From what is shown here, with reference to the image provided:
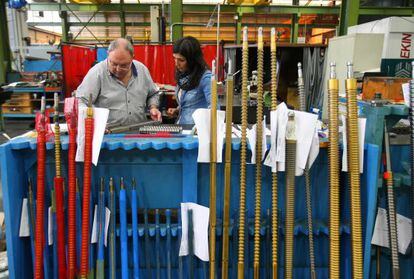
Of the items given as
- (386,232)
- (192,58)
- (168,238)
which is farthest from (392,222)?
(192,58)

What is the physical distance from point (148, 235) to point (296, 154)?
1.98 ft

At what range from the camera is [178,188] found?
1292 millimetres

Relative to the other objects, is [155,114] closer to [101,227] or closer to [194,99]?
[194,99]

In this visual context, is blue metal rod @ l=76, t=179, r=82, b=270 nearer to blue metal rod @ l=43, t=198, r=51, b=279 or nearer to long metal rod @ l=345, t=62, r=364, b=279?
blue metal rod @ l=43, t=198, r=51, b=279

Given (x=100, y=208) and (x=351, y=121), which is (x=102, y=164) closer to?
(x=100, y=208)

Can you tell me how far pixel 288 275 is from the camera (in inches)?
46.2

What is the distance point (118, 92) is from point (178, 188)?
31.7 inches

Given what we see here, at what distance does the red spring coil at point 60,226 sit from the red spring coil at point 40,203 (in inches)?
2.1

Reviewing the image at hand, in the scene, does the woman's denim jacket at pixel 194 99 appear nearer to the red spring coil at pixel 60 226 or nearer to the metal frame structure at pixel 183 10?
the red spring coil at pixel 60 226

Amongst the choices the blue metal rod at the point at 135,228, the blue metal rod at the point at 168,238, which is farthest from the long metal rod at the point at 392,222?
the blue metal rod at the point at 135,228

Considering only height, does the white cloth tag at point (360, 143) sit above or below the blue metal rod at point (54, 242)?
above

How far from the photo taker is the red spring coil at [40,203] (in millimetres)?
1125

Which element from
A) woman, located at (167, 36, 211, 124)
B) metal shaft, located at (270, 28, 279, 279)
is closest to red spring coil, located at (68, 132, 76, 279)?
metal shaft, located at (270, 28, 279, 279)

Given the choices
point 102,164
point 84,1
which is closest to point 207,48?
point 84,1
